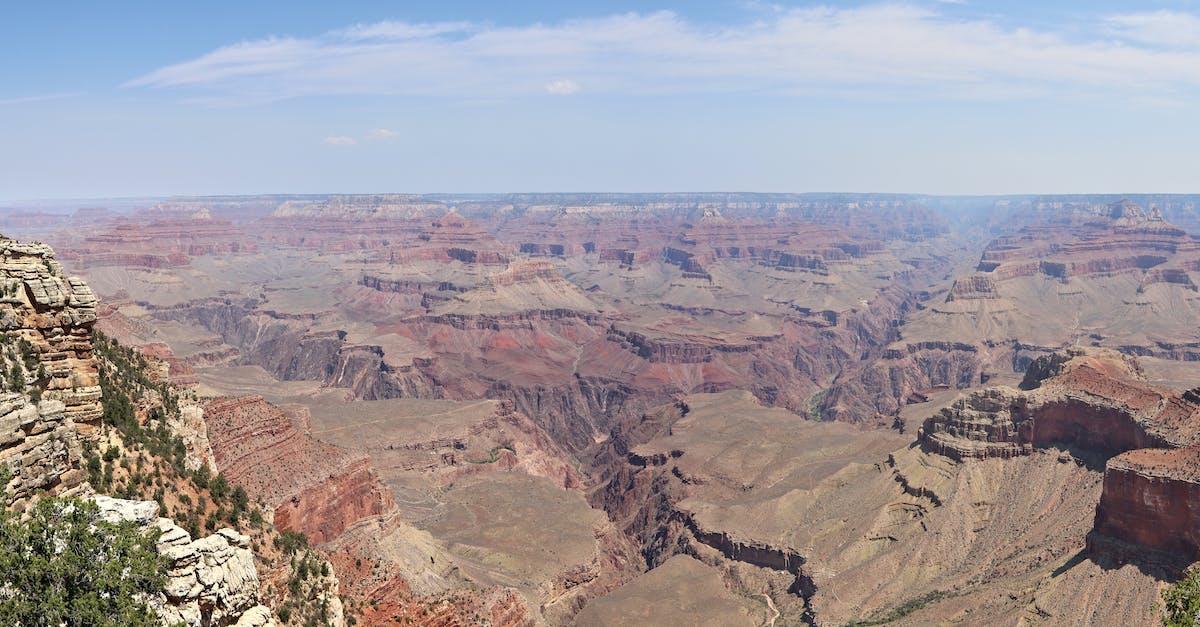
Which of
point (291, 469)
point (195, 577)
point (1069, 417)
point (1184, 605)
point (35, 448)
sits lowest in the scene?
point (1069, 417)

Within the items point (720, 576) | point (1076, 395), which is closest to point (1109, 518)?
point (1076, 395)

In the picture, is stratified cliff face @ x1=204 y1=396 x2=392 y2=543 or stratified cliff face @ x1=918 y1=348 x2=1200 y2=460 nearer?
stratified cliff face @ x1=204 y1=396 x2=392 y2=543

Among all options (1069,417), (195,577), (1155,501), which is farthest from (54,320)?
(1069,417)

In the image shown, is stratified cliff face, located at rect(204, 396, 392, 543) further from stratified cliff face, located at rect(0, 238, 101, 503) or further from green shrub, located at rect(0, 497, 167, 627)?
green shrub, located at rect(0, 497, 167, 627)

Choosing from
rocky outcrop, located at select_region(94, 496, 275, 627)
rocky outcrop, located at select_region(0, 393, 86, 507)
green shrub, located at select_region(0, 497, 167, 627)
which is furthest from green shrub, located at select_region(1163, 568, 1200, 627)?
rocky outcrop, located at select_region(0, 393, 86, 507)

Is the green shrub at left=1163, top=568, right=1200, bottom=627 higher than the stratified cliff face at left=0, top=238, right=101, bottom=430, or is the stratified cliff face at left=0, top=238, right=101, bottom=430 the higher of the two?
the stratified cliff face at left=0, top=238, right=101, bottom=430

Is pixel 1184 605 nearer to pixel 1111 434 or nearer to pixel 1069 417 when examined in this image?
pixel 1111 434

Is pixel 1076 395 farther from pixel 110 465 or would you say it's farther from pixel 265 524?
pixel 110 465
